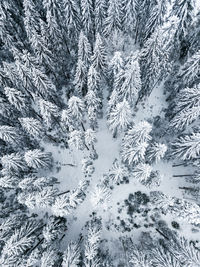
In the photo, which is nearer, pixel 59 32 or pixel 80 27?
pixel 59 32

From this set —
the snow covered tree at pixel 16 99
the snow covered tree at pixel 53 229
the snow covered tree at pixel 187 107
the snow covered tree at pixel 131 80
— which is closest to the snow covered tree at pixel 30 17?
the snow covered tree at pixel 16 99

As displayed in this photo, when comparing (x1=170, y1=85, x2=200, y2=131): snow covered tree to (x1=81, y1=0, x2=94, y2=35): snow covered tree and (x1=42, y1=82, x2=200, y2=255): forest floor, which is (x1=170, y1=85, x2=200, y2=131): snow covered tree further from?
(x1=81, y1=0, x2=94, y2=35): snow covered tree

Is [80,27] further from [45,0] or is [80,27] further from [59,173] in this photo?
[59,173]

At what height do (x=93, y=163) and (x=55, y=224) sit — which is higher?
(x=93, y=163)

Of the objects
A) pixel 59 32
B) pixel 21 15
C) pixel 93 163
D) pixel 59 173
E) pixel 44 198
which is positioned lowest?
pixel 44 198

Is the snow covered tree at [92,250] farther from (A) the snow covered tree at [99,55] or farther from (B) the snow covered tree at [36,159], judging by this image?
(A) the snow covered tree at [99,55]

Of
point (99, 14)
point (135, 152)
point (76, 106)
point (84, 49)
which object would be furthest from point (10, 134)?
point (99, 14)

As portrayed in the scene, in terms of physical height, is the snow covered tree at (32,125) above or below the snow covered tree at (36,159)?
above

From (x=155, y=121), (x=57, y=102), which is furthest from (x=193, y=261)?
(x=57, y=102)
